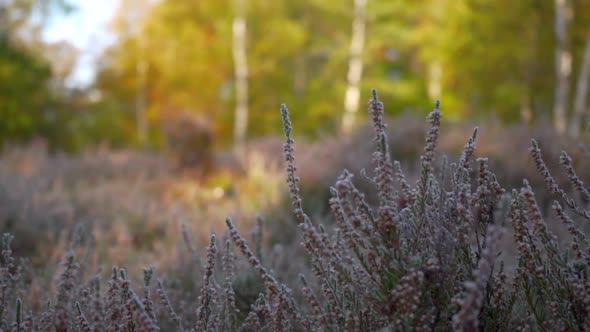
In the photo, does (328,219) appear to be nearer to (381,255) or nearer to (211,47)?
(381,255)

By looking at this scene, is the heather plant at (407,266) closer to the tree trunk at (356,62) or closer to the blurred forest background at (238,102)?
the blurred forest background at (238,102)

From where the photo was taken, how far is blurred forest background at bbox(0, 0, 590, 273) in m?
5.27

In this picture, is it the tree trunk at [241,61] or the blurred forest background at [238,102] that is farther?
the tree trunk at [241,61]

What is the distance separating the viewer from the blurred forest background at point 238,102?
17.3ft

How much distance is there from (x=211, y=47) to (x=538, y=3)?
1120 cm

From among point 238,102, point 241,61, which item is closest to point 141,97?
point 238,102

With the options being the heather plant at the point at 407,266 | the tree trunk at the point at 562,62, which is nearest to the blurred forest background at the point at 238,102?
the tree trunk at the point at 562,62

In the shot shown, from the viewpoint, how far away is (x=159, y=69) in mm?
19312

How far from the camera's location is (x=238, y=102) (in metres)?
16.6

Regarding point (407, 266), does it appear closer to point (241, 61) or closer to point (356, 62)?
point (356, 62)

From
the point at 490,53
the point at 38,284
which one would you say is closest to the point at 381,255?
the point at 38,284

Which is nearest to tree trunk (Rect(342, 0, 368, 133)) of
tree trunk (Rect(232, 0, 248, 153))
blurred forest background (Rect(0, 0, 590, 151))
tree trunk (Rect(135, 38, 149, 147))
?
blurred forest background (Rect(0, 0, 590, 151))

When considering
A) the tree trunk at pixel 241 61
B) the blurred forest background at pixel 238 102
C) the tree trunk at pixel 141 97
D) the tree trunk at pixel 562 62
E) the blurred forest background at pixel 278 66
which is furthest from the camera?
the tree trunk at pixel 141 97

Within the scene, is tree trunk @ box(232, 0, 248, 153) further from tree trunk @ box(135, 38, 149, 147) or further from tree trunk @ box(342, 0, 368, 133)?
tree trunk @ box(135, 38, 149, 147)
